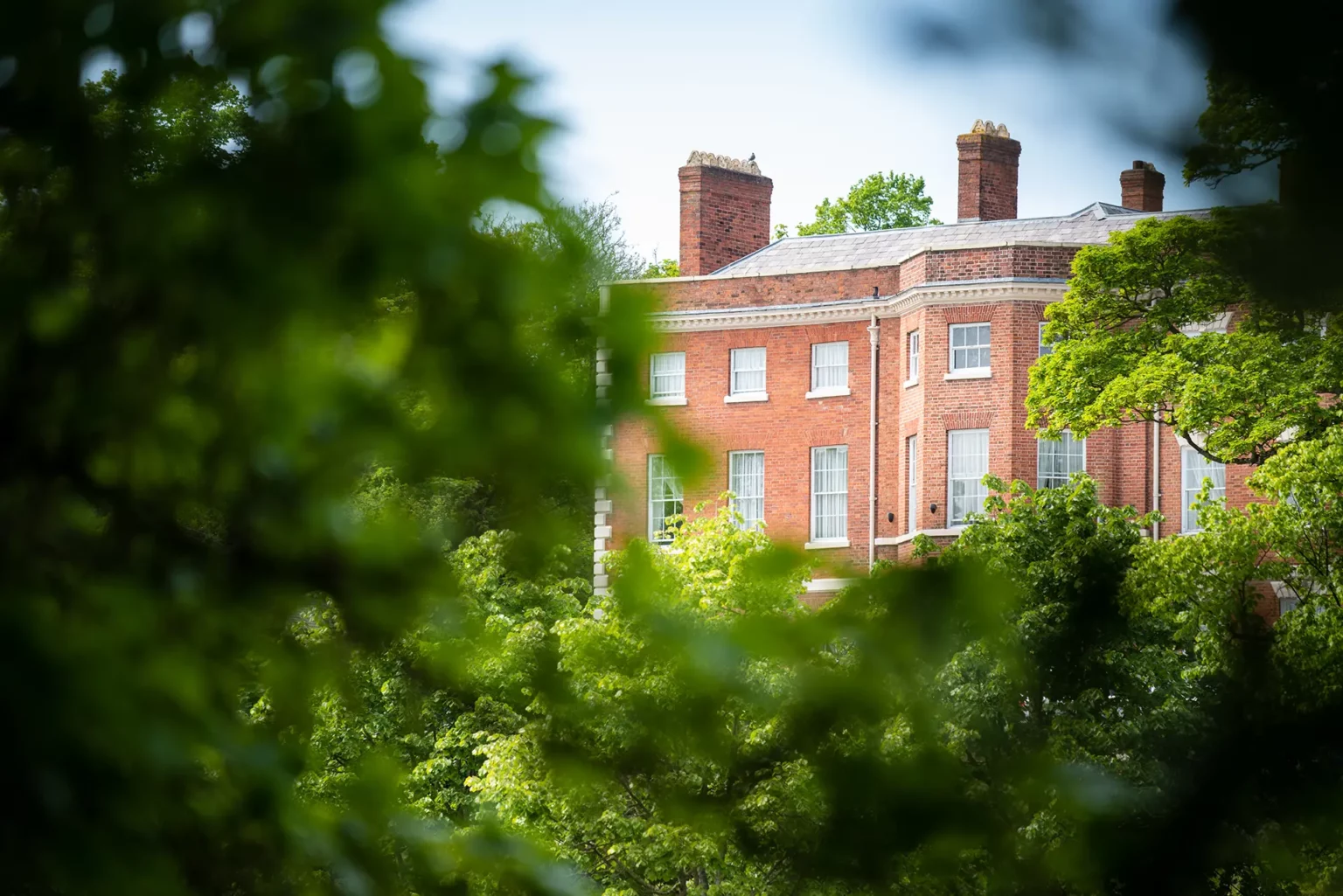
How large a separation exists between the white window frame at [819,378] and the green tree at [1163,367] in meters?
10.3

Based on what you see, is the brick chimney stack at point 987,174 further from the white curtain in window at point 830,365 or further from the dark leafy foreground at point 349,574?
the dark leafy foreground at point 349,574

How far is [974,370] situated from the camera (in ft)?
132

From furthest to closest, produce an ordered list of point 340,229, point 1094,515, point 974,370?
1. point 974,370
2. point 1094,515
3. point 340,229

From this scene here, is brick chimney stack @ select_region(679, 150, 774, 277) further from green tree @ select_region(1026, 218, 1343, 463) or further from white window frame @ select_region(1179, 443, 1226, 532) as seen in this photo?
green tree @ select_region(1026, 218, 1343, 463)

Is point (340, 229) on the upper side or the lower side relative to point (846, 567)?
upper

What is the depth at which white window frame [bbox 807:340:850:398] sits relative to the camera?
42875 mm

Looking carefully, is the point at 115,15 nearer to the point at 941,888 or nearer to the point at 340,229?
the point at 340,229

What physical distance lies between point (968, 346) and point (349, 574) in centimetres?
3879

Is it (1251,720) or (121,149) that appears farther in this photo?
(1251,720)

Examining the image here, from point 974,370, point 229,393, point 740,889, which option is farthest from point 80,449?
point 974,370

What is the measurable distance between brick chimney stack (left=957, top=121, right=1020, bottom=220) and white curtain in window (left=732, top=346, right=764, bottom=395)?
22.5 feet

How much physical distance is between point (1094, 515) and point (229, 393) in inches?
1103

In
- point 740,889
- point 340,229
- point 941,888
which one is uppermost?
point 340,229

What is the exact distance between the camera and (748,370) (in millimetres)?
43969
